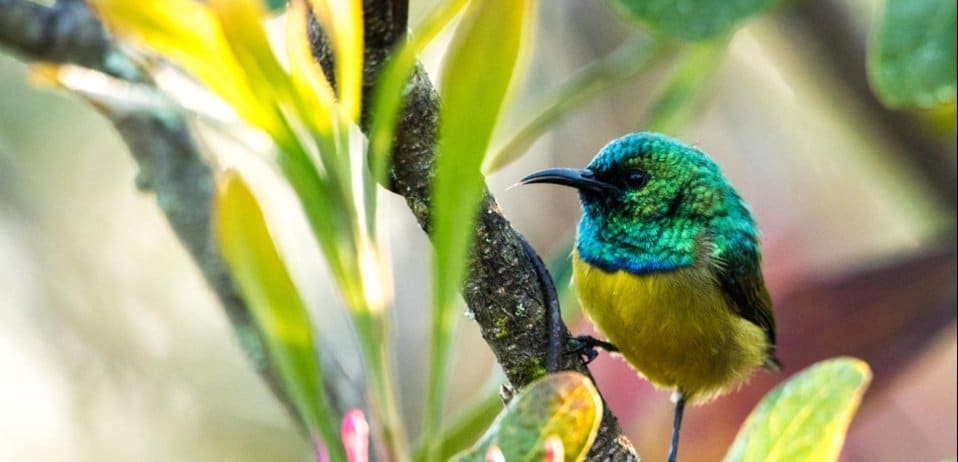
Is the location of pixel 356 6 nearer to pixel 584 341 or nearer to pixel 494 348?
pixel 494 348

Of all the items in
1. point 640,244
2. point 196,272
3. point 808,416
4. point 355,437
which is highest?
point 355,437

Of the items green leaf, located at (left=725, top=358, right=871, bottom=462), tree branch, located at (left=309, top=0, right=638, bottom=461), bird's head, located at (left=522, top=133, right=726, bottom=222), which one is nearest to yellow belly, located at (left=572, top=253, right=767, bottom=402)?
bird's head, located at (left=522, top=133, right=726, bottom=222)

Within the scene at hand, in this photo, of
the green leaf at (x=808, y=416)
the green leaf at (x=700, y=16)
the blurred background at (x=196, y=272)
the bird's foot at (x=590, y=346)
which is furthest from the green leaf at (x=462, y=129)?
the blurred background at (x=196, y=272)

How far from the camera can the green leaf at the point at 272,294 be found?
1.98ft

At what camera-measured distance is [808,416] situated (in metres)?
0.73

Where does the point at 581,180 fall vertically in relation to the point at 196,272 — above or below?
above

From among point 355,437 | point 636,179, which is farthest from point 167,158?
point 355,437

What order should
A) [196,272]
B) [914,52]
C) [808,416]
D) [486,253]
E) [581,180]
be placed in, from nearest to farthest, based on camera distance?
[808,416] → [486,253] → [914,52] → [581,180] → [196,272]

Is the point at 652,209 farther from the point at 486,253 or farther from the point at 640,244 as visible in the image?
the point at 486,253

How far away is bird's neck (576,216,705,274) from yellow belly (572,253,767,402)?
15 mm

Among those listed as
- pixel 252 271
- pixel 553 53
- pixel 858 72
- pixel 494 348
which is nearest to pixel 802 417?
pixel 494 348

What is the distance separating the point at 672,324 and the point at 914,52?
622 mm

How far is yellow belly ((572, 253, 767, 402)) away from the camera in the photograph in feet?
5.49

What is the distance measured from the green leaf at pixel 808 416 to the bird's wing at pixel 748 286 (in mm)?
1000
